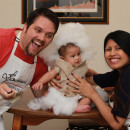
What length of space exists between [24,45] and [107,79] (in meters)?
0.59

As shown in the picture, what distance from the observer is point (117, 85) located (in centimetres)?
127

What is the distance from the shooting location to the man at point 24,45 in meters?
1.35

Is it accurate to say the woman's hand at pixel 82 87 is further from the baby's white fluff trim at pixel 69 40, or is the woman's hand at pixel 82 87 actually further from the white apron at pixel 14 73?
the white apron at pixel 14 73

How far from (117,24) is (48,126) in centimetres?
132

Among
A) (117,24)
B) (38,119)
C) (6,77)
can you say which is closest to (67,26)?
(6,77)

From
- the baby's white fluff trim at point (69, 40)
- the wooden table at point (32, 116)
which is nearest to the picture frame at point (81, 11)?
the baby's white fluff trim at point (69, 40)

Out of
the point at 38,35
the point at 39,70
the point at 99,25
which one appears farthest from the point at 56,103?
the point at 99,25

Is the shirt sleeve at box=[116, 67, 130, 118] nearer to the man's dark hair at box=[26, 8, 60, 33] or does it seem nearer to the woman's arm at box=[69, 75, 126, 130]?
the woman's arm at box=[69, 75, 126, 130]

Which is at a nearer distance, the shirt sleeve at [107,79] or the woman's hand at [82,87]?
the woman's hand at [82,87]

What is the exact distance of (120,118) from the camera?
122 centimetres

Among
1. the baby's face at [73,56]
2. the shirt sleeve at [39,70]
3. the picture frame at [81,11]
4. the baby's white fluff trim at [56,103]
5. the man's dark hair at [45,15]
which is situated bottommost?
the baby's white fluff trim at [56,103]

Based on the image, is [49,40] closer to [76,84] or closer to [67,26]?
[67,26]

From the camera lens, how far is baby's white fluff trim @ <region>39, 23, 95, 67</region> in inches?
56.7

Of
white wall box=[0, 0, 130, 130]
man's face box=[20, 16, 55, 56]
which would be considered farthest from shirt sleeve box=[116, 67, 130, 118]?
white wall box=[0, 0, 130, 130]
